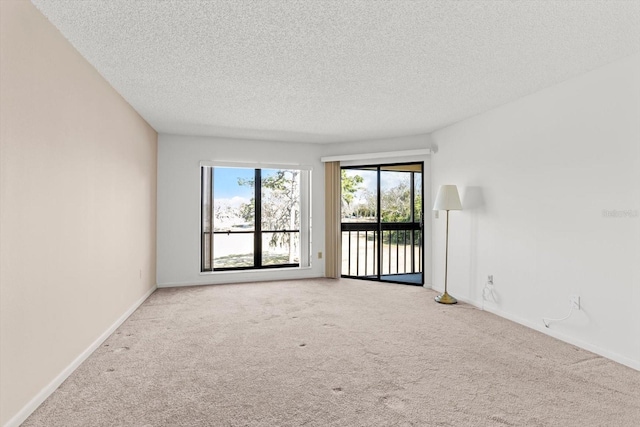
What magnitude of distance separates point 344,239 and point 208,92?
3341 mm

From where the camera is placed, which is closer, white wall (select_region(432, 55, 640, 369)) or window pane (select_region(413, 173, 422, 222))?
white wall (select_region(432, 55, 640, 369))

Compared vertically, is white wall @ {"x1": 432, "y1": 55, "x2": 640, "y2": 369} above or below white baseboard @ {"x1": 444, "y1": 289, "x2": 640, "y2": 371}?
above

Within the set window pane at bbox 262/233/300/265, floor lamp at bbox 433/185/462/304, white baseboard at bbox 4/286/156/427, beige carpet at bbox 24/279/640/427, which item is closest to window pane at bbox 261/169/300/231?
window pane at bbox 262/233/300/265

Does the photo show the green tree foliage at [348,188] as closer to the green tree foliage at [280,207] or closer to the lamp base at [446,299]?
the green tree foliage at [280,207]

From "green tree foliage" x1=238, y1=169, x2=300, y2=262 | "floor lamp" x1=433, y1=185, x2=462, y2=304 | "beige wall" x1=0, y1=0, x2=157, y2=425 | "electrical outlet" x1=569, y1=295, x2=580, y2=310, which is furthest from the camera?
"green tree foliage" x1=238, y1=169, x2=300, y2=262

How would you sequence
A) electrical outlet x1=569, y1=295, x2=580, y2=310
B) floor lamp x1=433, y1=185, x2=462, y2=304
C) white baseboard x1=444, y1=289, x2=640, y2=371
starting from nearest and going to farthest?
white baseboard x1=444, y1=289, x2=640, y2=371 → electrical outlet x1=569, y1=295, x2=580, y2=310 → floor lamp x1=433, y1=185, x2=462, y2=304

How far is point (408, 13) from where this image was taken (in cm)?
198

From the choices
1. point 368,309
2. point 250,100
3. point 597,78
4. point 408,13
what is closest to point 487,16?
point 408,13

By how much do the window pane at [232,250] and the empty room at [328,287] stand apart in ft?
2.87

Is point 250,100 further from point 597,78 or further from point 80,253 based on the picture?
point 597,78

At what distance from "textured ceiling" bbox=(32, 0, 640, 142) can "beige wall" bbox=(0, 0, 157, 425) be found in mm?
279

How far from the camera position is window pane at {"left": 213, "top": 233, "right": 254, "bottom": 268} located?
5.45 metres

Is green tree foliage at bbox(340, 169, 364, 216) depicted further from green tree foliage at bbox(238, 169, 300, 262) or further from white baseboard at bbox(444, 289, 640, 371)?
white baseboard at bbox(444, 289, 640, 371)

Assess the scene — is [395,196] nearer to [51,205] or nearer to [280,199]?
[280,199]
